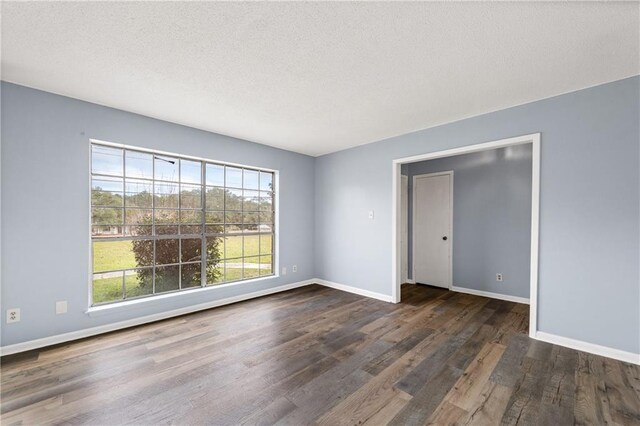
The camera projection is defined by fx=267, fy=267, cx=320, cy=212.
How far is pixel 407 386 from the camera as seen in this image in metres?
2.09

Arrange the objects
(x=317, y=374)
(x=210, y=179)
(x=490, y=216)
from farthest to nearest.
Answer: (x=490, y=216)
(x=210, y=179)
(x=317, y=374)

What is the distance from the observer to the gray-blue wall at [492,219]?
4141mm

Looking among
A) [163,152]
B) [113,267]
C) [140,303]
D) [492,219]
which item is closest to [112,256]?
[113,267]

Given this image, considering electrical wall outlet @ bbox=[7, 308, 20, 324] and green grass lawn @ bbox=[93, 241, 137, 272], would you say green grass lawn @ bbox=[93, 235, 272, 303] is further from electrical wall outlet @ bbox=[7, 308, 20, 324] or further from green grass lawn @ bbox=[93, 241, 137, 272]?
electrical wall outlet @ bbox=[7, 308, 20, 324]

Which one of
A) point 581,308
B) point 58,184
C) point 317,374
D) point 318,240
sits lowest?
point 317,374

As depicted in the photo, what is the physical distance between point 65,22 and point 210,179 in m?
2.45

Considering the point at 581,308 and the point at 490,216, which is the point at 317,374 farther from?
the point at 490,216

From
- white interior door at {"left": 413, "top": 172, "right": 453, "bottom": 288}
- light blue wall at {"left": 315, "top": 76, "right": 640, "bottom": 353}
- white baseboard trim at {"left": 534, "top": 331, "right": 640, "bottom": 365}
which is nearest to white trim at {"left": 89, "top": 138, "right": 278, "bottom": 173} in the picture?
white interior door at {"left": 413, "top": 172, "right": 453, "bottom": 288}

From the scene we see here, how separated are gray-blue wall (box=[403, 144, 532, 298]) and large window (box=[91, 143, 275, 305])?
137 inches

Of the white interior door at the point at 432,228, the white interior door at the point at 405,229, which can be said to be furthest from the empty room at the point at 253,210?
the white interior door at the point at 405,229

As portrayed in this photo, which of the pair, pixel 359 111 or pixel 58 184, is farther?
pixel 359 111

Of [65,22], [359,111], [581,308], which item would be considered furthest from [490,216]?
[65,22]

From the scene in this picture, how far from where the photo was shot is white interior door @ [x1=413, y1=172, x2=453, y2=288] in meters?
4.97

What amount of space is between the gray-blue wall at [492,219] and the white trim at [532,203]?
117 centimetres
